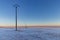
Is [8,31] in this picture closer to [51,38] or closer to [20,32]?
[20,32]

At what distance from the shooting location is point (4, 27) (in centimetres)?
176

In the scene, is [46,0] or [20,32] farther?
[46,0]

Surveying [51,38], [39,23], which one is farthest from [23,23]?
[51,38]

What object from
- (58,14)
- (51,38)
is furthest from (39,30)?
(58,14)

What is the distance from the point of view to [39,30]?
1807mm

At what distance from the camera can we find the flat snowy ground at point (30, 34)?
1.69 meters

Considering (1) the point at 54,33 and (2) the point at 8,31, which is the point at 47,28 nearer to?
(1) the point at 54,33

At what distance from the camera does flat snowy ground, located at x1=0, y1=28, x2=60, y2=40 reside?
1.69m

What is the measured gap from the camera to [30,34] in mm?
1742

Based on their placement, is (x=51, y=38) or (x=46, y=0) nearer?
(x=51, y=38)

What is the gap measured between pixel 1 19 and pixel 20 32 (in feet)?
1.23

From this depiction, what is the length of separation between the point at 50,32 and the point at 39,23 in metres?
0.23

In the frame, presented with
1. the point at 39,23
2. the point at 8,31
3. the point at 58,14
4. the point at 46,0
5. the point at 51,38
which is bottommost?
the point at 51,38

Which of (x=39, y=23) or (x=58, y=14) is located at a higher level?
(x=58, y=14)
